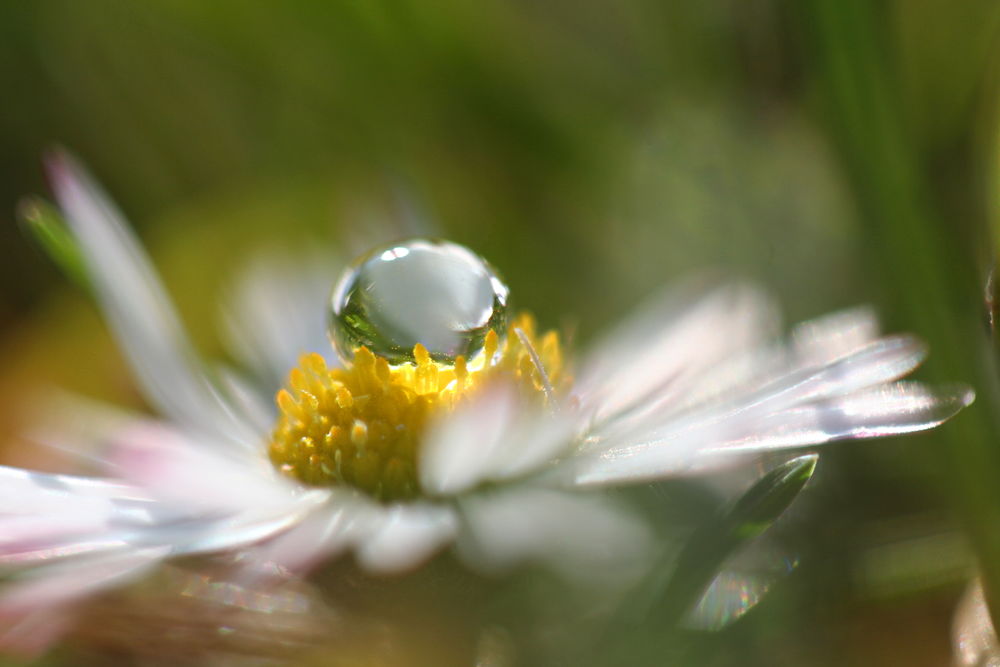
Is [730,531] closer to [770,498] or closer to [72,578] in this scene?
[770,498]

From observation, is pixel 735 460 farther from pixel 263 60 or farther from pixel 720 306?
pixel 263 60

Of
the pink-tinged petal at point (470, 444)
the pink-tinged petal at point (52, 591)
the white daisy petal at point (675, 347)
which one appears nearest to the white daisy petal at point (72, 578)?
the pink-tinged petal at point (52, 591)

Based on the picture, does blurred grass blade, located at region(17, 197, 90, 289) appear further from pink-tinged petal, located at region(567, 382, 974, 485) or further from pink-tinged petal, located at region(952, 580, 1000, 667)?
pink-tinged petal, located at region(952, 580, 1000, 667)

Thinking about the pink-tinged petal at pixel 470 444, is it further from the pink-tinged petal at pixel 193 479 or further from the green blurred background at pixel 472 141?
the green blurred background at pixel 472 141

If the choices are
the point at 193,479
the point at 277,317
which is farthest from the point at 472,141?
the point at 193,479

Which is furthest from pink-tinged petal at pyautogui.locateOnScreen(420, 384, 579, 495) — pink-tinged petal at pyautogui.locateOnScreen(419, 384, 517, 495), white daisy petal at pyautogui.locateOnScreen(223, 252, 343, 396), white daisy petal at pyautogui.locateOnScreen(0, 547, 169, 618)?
white daisy petal at pyautogui.locateOnScreen(223, 252, 343, 396)

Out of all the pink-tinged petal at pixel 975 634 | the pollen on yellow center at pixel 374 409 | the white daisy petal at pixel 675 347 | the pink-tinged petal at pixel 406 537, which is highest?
the white daisy petal at pixel 675 347

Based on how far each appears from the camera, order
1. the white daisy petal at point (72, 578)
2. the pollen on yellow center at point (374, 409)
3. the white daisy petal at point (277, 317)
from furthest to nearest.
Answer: the white daisy petal at point (277, 317) < the pollen on yellow center at point (374, 409) < the white daisy petal at point (72, 578)
